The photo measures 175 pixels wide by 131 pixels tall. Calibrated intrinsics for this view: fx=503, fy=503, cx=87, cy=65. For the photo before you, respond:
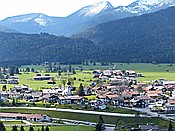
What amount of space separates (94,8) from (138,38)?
337 ft

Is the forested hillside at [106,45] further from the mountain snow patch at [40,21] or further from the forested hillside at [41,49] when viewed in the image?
the mountain snow patch at [40,21]

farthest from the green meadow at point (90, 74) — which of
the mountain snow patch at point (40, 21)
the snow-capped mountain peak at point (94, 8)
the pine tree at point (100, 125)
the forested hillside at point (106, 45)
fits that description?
the snow-capped mountain peak at point (94, 8)

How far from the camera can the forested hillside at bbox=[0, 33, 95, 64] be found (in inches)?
2365

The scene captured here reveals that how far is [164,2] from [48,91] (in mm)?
127716

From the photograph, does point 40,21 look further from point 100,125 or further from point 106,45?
point 100,125

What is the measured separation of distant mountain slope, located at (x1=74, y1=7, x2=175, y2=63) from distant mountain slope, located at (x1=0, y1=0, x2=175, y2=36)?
168 ft

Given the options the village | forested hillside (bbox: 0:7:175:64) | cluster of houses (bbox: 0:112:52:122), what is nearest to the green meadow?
the village

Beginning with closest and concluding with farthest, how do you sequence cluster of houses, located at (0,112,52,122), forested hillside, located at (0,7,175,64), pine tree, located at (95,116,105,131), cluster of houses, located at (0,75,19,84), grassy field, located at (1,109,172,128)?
pine tree, located at (95,116,105,131), grassy field, located at (1,109,172,128), cluster of houses, located at (0,112,52,122), cluster of houses, located at (0,75,19,84), forested hillside, located at (0,7,175,64)

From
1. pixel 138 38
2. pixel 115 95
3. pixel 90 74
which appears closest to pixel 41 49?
pixel 138 38

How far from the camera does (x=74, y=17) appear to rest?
565 feet

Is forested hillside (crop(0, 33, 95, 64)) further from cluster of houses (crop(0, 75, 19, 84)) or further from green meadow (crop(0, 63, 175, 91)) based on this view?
cluster of houses (crop(0, 75, 19, 84))

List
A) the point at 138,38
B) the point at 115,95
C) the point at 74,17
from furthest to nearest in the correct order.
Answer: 1. the point at 74,17
2. the point at 138,38
3. the point at 115,95

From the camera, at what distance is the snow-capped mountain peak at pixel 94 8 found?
554 ft

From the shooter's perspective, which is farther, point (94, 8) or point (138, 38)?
point (94, 8)
